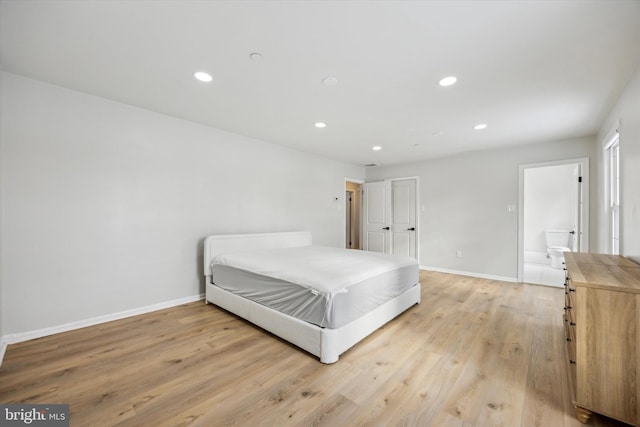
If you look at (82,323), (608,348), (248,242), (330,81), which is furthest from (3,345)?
(608,348)

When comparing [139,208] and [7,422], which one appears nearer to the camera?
[7,422]

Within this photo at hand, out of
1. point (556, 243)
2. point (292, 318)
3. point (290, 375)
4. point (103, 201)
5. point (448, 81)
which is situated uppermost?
point (448, 81)

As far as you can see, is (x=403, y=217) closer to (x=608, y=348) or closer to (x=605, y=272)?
(x=605, y=272)

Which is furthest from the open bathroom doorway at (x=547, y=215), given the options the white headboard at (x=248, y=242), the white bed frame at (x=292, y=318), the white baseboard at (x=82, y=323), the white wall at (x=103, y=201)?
the white baseboard at (x=82, y=323)

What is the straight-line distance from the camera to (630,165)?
7.49ft

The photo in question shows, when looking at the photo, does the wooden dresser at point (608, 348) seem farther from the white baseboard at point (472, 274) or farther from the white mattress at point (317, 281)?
the white baseboard at point (472, 274)

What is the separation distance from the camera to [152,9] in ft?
5.10

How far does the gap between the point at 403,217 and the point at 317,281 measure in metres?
4.25

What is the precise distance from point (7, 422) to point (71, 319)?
143 cm

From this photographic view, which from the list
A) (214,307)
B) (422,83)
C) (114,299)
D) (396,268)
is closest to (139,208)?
(114,299)

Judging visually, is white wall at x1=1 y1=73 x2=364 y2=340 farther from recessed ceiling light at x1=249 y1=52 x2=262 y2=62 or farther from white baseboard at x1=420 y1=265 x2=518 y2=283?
white baseboard at x1=420 y1=265 x2=518 y2=283

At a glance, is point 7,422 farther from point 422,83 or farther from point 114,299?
point 422,83

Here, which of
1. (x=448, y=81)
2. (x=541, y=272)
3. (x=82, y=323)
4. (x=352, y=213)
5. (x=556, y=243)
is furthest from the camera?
(x=352, y=213)

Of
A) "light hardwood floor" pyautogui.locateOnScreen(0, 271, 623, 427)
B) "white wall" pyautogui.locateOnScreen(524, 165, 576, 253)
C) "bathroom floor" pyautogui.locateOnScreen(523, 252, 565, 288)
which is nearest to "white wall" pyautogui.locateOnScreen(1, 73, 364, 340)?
"light hardwood floor" pyautogui.locateOnScreen(0, 271, 623, 427)
